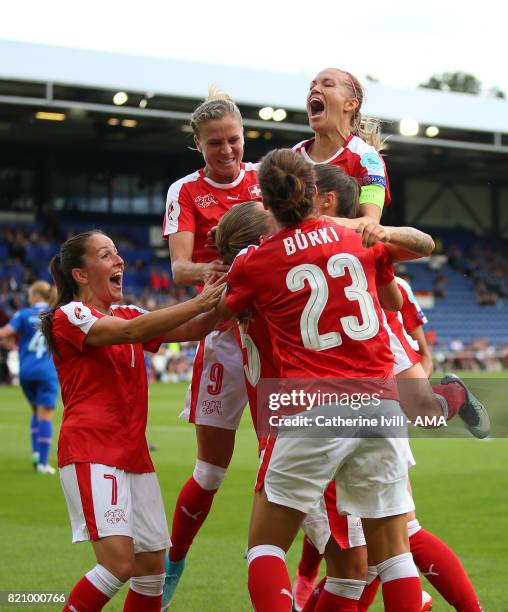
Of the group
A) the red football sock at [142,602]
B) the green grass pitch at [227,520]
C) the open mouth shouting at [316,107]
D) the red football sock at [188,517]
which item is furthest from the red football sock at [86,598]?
the open mouth shouting at [316,107]

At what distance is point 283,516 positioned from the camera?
438cm

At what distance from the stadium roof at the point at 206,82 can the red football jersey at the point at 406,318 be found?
64.8 ft

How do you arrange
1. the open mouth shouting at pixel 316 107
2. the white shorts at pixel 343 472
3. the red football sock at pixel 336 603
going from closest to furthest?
the white shorts at pixel 343 472 → the red football sock at pixel 336 603 → the open mouth shouting at pixel 316 107

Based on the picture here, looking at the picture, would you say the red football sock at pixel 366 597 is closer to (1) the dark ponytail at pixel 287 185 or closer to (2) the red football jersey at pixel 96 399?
(2) the red football jersey at pixel 96 399

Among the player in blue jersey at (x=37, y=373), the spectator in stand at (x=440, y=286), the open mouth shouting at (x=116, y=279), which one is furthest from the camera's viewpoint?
the spectator in stand at (x=440, y=286)

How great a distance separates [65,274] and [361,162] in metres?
1.54

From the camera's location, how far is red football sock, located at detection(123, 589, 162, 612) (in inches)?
200

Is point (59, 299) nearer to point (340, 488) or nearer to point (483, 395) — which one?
point (340, 488)

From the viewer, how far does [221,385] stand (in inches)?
239

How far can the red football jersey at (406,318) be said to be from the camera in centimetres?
570

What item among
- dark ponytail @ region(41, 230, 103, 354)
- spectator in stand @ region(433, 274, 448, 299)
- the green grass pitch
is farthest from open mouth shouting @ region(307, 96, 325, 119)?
spectator in stand @ region(433, 274, 448, 299)

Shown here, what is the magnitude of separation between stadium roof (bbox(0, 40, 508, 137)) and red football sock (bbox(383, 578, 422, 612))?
72.9 ft

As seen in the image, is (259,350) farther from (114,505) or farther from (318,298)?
(114,505)

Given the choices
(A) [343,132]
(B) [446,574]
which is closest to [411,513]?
(B) [446,574]
